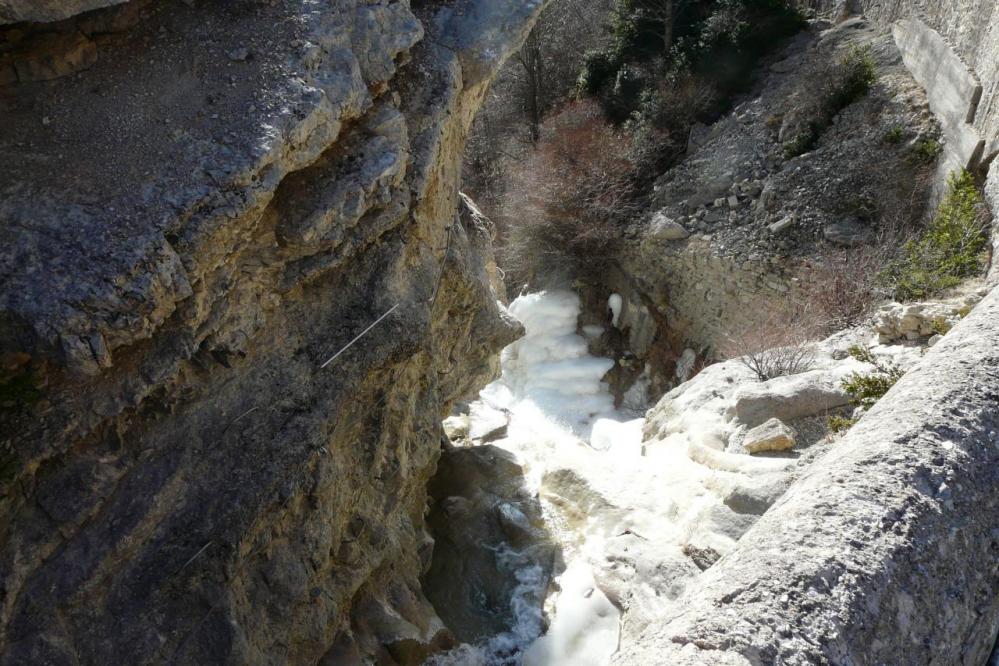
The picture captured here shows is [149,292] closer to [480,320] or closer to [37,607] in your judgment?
[37,607]

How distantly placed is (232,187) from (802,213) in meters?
10.4

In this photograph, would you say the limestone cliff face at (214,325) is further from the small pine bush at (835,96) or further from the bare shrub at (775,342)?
the small pine bush at (835,96)

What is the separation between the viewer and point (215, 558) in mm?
5000

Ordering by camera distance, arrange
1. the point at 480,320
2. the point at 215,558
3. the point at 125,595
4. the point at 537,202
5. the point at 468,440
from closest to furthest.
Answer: the point at 125,595
the point at 215,558
the point at 480,320
the point at 468,440
the point at 537,202

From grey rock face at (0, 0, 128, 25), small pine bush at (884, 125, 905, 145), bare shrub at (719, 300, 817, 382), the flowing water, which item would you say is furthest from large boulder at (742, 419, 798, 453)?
small pine bush at (884, 125, 905, 145)

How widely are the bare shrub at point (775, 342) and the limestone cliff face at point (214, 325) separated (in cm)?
497

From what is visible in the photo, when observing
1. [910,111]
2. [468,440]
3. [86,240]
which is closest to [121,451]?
[86,240]

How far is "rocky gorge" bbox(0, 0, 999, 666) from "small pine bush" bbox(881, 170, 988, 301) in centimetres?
57

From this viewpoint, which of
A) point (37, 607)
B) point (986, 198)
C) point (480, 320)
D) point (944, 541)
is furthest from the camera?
point (986, 198)

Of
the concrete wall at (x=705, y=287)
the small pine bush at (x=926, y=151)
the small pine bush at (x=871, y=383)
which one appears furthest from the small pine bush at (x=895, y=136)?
the small pine bush at (x=871, y=383)

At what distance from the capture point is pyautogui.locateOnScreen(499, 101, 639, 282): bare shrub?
15133 mm

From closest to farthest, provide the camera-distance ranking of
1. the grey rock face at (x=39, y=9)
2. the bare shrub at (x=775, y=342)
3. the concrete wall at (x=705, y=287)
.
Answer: the grey rock face at (x=39, y=9), the bare shrub at (x=775, y=342), the concrete wall at (x=705, y=287)

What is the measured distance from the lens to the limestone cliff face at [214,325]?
430cm

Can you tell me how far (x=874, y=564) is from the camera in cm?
335
